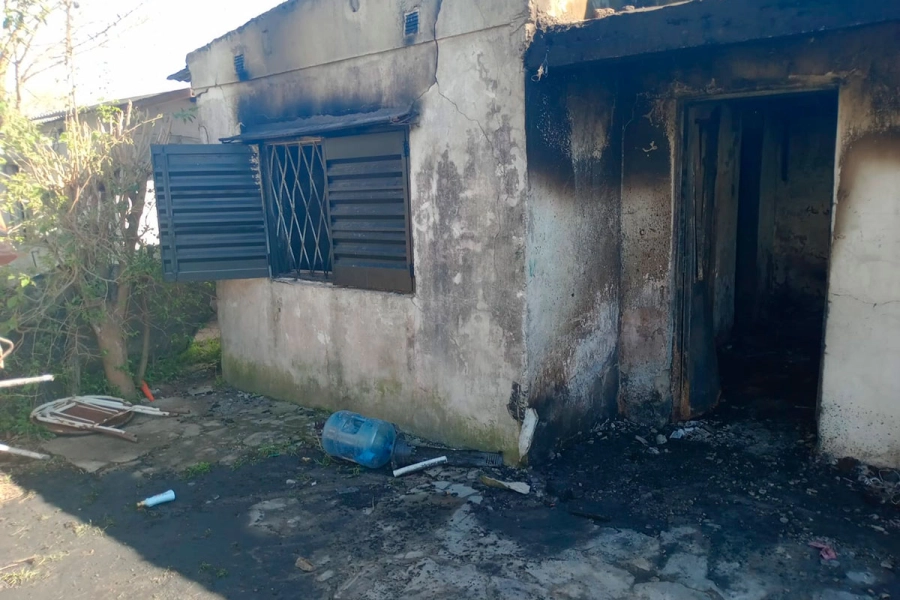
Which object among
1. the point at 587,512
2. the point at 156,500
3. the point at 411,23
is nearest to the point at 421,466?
the point at 587,512

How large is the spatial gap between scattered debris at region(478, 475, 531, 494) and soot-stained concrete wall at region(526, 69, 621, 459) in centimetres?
33

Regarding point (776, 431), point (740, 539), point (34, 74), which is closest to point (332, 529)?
point (740, 539)

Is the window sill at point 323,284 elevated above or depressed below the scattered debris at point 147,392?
above

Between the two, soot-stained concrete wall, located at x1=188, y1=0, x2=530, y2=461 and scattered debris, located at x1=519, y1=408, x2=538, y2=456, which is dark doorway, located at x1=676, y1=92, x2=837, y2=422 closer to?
scattered debris, located at x1=519, y1=408, x2=538, y2=456

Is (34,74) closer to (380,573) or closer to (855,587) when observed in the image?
(380,573)

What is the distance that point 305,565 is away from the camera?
11.8 ft

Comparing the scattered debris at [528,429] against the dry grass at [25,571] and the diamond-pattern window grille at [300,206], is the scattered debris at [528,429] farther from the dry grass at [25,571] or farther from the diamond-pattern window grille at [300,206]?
the dry grass at [25,571]

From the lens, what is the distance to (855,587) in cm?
321

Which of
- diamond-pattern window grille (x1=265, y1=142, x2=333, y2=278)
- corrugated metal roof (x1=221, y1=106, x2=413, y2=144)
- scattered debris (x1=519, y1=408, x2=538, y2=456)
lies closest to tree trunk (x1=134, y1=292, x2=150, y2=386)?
diamond-pattern window grille (x1=265, y1=142, x2=333, y2=278)

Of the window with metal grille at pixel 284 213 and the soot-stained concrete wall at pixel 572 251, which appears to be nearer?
the soot-stained concrete wall at pixel 572 251

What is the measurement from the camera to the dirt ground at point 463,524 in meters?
3.38

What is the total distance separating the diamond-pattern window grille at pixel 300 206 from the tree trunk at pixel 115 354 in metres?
1.85

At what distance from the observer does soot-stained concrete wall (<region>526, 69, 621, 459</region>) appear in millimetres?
4422

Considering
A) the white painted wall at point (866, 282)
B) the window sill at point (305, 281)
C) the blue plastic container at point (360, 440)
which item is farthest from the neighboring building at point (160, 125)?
the white painted wall at point (866, 282)
